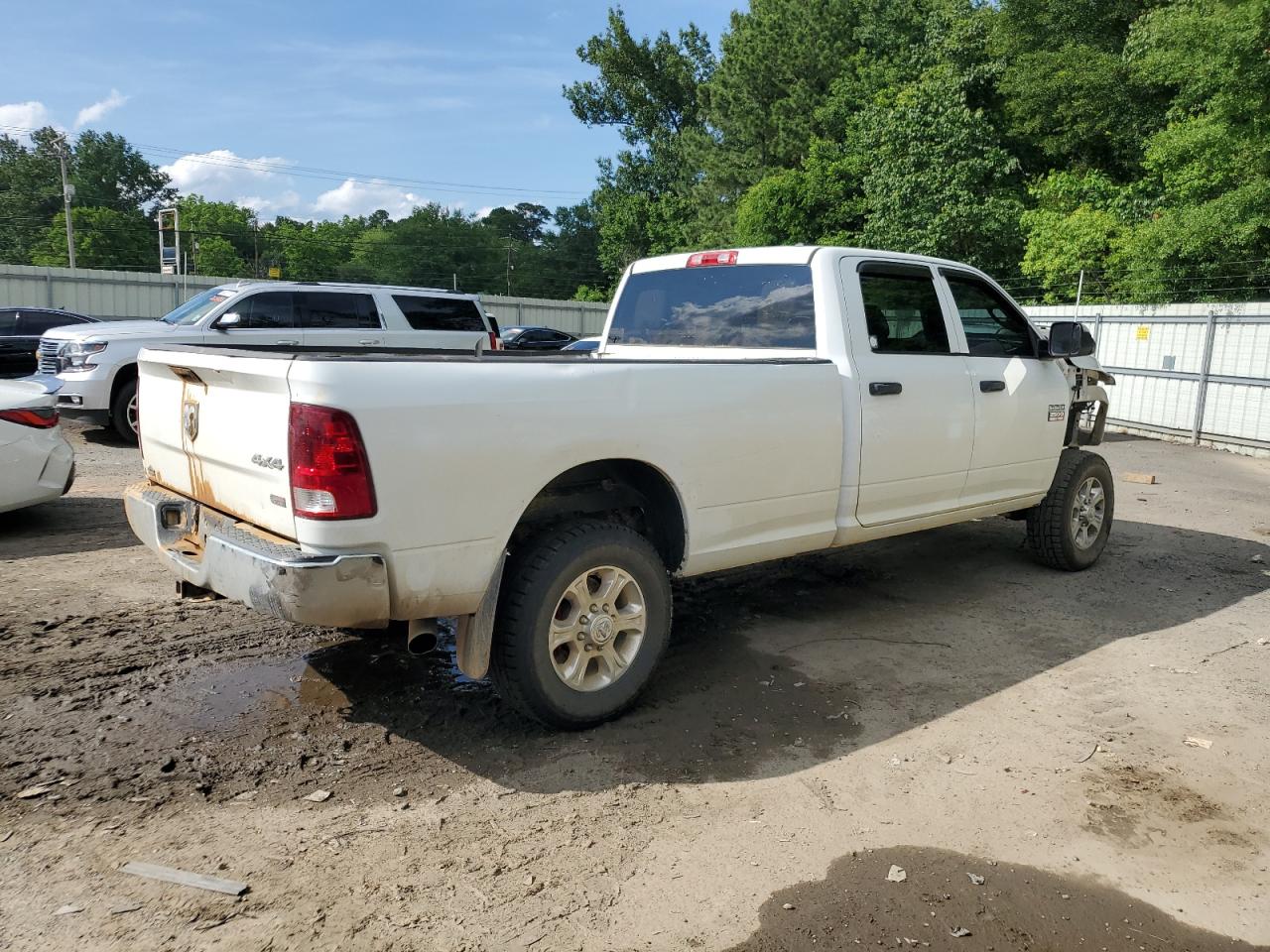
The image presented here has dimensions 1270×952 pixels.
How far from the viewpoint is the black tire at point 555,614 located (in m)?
3.55

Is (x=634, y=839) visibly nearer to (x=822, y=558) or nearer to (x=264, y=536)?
(x=264, y=536)

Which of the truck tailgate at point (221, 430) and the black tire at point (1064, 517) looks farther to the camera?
the black tire at point (1064, 517)

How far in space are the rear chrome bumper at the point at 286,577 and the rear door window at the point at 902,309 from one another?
2927 millimetres

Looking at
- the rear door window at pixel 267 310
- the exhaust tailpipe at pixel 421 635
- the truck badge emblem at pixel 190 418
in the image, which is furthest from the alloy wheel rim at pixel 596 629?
the rear door window at pixel 267 310

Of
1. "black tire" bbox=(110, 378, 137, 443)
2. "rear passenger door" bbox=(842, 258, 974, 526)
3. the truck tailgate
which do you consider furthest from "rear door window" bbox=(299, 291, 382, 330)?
"rear passenger door" bbox=(842, 258, 974, 526)

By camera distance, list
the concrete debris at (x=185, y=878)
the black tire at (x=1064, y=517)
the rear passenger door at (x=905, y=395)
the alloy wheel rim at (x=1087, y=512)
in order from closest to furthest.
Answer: the concrete debris at (x=185, y=878), the rear passenger door at (x=905, y=395), the black tire at (x=1064, y=517), the alloy wheel rim at (x=1087, y=512)

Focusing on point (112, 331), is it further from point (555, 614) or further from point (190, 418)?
point (555, 614)

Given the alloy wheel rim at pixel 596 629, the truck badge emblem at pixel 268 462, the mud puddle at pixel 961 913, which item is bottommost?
the mud puddle at pixel 961 913

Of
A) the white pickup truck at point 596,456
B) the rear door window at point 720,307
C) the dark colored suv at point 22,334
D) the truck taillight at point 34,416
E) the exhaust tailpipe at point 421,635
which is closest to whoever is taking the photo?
the white pickup truck at point 596,456

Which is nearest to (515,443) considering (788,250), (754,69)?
(788,250)

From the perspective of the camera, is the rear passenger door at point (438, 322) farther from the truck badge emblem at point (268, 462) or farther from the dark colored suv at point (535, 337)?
the dark colored suv at point (535, 337)

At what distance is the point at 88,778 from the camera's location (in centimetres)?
340

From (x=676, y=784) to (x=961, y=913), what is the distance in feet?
3.60

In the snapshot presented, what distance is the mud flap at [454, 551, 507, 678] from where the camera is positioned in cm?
349
